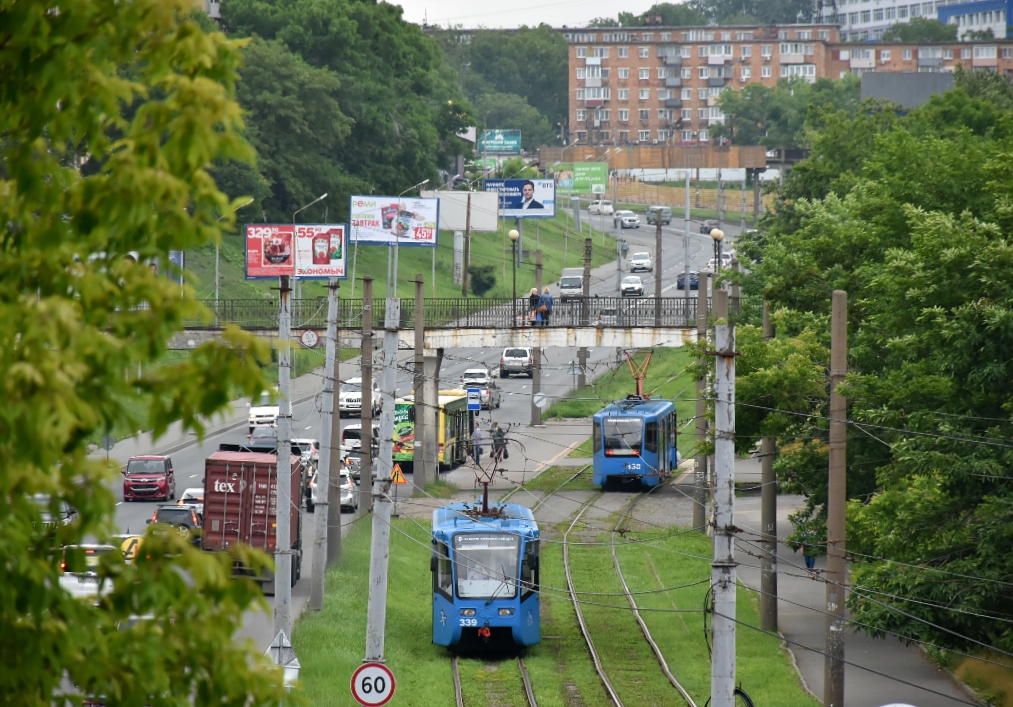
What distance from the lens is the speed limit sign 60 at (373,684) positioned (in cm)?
1794

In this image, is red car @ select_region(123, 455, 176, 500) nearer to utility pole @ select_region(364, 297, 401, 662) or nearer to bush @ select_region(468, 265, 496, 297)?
utility pole @ select_region(364, 297, 401, 662)

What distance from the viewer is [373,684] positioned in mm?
17969

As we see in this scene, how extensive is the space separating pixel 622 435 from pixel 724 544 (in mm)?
29231

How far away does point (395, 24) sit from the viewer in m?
98.9

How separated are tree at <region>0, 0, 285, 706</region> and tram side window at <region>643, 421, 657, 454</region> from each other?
4084 cm

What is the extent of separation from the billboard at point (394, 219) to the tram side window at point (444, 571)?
37.2 m

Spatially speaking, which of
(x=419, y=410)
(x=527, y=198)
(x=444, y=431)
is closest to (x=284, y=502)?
(x=419, y=410)

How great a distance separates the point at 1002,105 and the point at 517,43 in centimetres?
12118

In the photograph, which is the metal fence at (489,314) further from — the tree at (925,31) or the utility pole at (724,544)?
the tree at (925,31)

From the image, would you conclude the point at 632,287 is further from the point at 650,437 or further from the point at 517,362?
the point at 650,437

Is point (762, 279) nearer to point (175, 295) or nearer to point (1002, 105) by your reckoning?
point (1002, 105)

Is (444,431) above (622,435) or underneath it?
underneath

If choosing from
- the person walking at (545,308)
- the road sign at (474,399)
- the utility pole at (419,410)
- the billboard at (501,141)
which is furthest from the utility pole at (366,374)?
the billboard at (501,141)

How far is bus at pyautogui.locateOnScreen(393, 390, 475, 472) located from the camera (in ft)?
158
